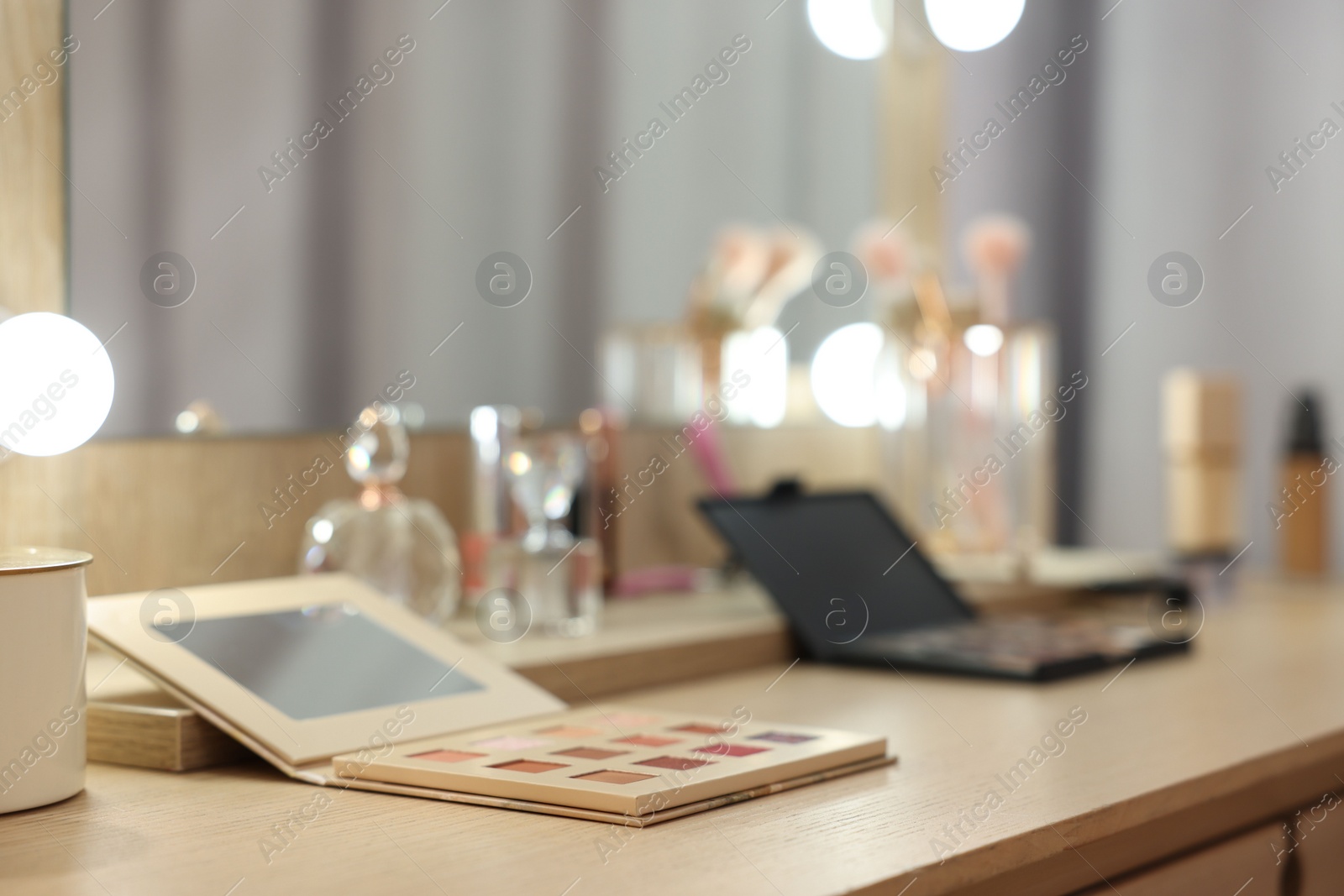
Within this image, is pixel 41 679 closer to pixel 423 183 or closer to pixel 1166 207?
pixel 423 183

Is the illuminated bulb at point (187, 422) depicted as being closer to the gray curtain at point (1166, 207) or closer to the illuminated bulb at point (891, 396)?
the illuminated bulb at point (891, 396)

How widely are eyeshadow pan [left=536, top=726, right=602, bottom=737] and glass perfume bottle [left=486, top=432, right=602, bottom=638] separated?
26 centimetres

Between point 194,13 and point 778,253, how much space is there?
653 mm

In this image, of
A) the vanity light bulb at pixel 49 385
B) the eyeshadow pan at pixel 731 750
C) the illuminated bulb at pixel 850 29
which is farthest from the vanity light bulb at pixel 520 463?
the illuminated bulb at pixel 850 29

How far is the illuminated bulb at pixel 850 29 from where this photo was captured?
5.40 feet

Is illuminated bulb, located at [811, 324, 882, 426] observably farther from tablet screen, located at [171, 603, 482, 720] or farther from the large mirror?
tablet screen, located at [171, 603, 482, 720]

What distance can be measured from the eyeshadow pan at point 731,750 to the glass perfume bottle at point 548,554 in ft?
1.08

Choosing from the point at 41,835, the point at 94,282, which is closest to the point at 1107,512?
the point at 94,282

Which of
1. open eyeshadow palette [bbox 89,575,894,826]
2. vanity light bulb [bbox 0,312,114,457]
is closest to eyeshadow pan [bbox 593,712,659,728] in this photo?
open eyeshadow palette [bbox 89,575,894,826]

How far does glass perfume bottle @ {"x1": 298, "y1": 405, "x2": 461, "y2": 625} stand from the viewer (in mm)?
912

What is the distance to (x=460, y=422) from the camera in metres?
1.19

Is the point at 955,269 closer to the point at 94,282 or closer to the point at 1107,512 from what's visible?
the point at 1107,512

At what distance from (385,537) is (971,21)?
1.17 meters

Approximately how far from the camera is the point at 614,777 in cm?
59
